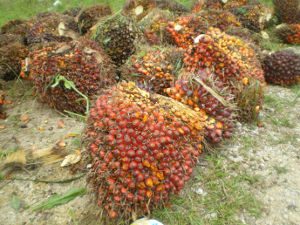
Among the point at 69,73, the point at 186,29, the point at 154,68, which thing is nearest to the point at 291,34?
the point at 186,29

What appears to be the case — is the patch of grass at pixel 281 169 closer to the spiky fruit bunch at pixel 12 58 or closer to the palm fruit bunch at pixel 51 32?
the palm fruit bunch at pixel 51 32

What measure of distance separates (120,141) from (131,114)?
7.1 inches

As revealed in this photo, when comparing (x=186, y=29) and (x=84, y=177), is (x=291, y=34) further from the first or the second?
(x=84, y=177)

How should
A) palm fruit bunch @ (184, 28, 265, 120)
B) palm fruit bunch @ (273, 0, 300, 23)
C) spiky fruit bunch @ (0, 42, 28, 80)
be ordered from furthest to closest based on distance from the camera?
palm fruit bunch @ (273, 0, 300, 23) → spiky fruit bunch @ (0, 42, 28, 80) → palm fruit bunch @ (184, 28, 265, 120)

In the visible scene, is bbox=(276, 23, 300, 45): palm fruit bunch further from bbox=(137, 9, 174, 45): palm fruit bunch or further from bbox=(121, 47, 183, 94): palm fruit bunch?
bbox=(121, 47, 183, 94): palm fruit bunch

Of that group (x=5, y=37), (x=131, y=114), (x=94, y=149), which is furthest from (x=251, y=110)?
(x=5, y=37)

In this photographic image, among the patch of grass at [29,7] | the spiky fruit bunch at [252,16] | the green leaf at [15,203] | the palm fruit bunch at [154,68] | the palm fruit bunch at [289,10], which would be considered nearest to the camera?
the green leaf at [15,203]

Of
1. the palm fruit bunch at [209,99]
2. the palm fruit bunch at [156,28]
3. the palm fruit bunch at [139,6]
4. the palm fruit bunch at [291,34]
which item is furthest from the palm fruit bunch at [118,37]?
the palm fruit bunch at [291,34]

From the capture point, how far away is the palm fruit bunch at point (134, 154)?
1853 millimetres

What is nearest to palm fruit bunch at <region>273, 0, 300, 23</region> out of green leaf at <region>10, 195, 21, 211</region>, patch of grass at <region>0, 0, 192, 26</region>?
patch of grass at <region>0, 0, 192, 26</region>

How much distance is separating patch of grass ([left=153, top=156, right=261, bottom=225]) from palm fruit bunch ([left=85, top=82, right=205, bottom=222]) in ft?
0.43

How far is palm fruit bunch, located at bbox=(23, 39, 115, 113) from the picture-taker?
114 inches

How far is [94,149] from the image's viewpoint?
1.91m

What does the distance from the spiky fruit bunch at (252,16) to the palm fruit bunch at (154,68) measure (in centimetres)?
230
